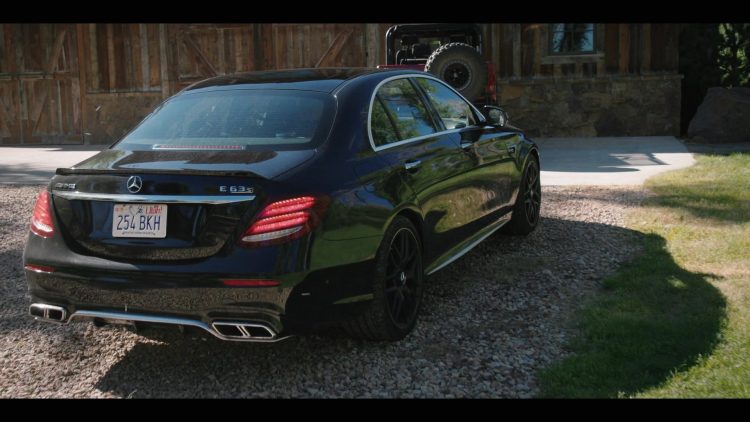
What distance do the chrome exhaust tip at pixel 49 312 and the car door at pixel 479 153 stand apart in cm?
268

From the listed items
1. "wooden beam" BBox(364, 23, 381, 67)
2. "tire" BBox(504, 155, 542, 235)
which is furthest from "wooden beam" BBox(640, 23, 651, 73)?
"tire" BBox(504, 155, 542, 235)

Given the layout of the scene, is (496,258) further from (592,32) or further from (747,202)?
(592,32)

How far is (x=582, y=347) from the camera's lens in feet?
13.9

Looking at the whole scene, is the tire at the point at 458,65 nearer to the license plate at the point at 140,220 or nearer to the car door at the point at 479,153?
the car door at the point at 479,153

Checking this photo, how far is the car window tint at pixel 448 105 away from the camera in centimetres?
553

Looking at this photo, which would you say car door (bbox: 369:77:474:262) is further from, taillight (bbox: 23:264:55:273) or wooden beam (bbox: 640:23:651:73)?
wooden beam (bbox: 640:23:651:73)

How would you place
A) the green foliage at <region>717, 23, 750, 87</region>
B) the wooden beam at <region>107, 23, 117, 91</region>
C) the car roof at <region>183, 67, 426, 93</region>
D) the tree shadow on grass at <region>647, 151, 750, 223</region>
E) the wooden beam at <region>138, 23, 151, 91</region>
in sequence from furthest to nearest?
the wooden beam at <region>107, 23, 117, 91</region>
the wooden beam at <region>138, 23, 151, 91</region>
the green foliage at <region>717, 23, 750, 87</region>
the tree shadow on grass at <region>647, 151, 750, 223</region>
the car roof at <region>183, 67, 426, 93</region>

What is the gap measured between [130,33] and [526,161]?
43.8 feet

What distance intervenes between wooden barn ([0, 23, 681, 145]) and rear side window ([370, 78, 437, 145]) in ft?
34.2

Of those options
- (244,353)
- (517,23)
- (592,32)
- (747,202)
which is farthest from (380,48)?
(244,353)

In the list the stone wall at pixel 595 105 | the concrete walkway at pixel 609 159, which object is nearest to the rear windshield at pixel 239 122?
the concrete walkway at pixel 609 159

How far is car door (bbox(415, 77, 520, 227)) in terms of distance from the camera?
5516mm

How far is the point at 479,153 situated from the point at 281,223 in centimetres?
248
